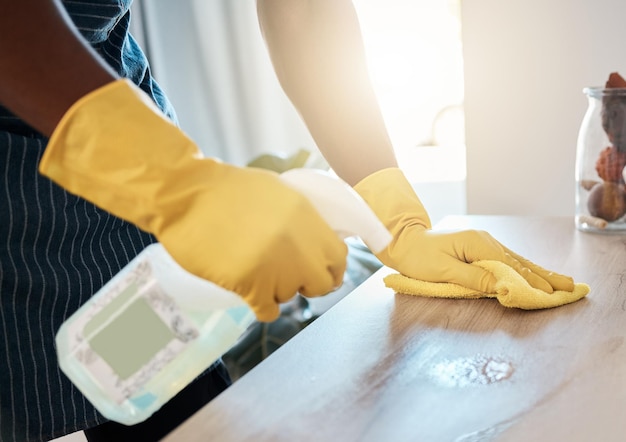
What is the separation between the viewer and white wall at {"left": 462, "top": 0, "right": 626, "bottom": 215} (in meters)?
1.50

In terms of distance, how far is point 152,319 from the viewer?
26.3 inches

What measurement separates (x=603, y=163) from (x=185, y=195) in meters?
0.88

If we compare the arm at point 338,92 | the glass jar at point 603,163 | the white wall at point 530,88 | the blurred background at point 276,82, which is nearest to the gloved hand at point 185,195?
the arm at point 338,92

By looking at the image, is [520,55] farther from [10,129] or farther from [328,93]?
[10,129]

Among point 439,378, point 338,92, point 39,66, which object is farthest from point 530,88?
point 39,66

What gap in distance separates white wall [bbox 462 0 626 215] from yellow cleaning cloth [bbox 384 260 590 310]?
672mm

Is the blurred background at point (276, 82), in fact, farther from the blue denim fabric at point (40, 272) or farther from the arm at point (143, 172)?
the arm at point (143, 172)

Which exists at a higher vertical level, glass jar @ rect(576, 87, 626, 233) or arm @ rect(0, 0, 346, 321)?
arm @ rect(0, 0, 346, 321)

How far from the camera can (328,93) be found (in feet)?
3.91

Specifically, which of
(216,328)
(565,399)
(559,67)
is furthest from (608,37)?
(216,328)

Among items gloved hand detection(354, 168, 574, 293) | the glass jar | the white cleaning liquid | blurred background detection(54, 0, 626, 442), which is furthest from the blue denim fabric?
blurred background detection(54, 0, 626, 442)

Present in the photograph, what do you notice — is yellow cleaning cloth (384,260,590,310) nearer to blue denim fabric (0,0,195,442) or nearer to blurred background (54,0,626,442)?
blue denim fabric (0,0,195,442)

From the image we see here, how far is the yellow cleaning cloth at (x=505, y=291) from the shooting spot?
0.92m

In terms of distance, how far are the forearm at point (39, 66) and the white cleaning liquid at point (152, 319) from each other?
0.16 m
